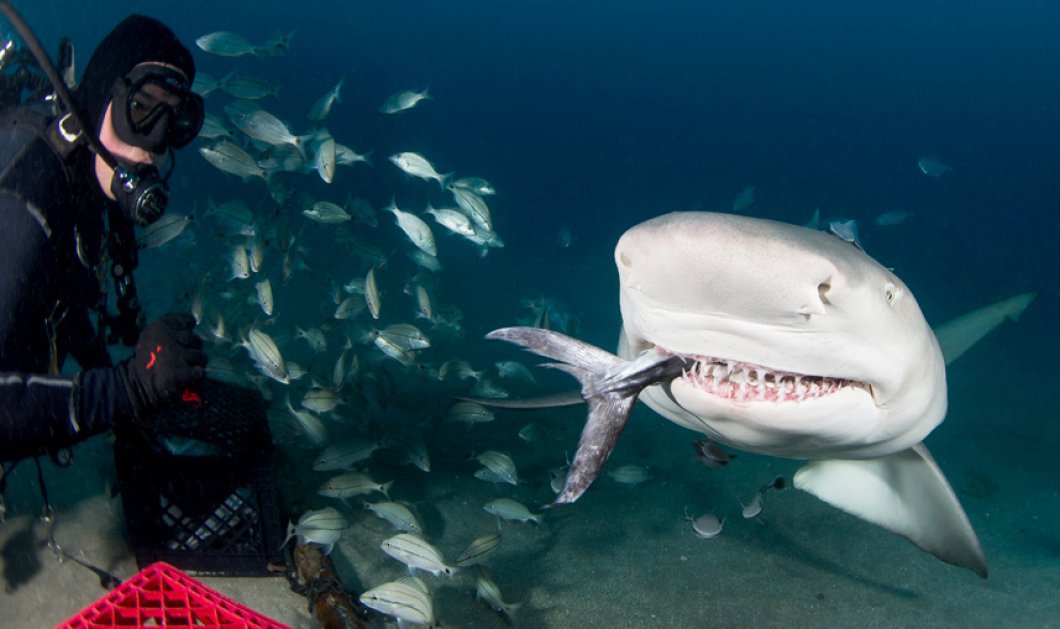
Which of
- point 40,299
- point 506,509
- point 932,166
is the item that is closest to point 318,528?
point 506,509

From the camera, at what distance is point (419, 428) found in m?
8.39

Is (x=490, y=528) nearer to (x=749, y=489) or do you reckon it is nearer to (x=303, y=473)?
(x=303, y=473)

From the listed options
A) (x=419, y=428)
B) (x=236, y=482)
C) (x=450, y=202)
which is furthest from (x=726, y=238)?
(x=450, y=202)

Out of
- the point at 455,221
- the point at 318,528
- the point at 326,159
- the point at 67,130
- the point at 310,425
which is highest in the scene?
the point at 67,130

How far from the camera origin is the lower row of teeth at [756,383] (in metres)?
1.76

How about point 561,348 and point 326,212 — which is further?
point 326,212

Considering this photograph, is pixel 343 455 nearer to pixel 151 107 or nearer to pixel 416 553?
pixel 416 553

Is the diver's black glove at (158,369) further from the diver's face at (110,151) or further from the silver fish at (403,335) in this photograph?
the silver fish at (403,335)

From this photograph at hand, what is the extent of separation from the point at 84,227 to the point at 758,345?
10.7ft

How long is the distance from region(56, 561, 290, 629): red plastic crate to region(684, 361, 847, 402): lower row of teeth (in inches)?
71.0

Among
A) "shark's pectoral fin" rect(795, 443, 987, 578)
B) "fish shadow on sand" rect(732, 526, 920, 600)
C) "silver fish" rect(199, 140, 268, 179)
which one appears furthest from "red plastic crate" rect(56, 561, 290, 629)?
"silver fish" rect(199, 140, 268, 179)

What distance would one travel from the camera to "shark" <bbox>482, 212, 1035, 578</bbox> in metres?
1.42

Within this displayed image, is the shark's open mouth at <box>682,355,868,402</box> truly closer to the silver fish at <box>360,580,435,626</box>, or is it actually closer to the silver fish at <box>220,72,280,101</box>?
the silver fish at <box>360,580,435,626</box>

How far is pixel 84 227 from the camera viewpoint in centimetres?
286
